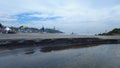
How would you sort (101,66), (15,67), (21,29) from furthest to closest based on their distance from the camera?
1. (21,29)
2. (101,66)
3. (15,67)

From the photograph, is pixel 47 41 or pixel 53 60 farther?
pixel 47 41

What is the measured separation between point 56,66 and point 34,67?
200cm

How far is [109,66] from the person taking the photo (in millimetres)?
18516

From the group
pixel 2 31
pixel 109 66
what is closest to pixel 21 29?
pixel 2 31

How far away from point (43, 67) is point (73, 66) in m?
2.78

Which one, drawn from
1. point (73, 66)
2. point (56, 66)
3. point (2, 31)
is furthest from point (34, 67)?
point (2, 31)

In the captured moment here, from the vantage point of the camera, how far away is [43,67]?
53.6 ft

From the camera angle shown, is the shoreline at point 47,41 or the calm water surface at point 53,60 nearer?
the calm water surface at point 53,60

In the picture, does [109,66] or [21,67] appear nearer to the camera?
[21,67]

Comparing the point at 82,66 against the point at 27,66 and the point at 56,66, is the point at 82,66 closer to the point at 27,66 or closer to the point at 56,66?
the point at 56,66

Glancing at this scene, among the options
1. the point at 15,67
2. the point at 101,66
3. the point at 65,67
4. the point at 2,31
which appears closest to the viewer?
the point at 15,67

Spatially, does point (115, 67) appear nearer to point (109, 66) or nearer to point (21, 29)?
point (109, 66)

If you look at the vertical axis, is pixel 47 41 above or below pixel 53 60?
above

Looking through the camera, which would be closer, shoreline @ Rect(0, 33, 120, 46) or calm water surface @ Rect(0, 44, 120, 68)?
calm water surface @ Rect(0, 44, 120, 68)
